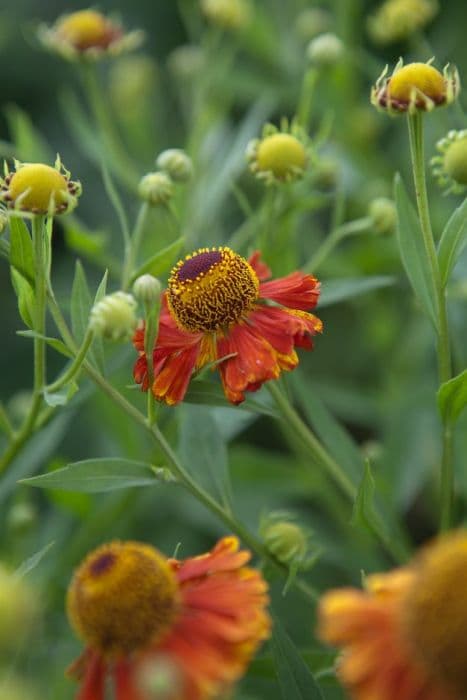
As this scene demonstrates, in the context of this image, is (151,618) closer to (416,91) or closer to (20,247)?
(20,247)

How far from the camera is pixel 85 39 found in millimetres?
1505

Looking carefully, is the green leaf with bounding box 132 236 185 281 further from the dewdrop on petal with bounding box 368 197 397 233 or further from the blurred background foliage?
the dewdrop on petal with bounding box 368 197 397 233

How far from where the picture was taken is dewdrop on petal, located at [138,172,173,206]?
3.83 ft

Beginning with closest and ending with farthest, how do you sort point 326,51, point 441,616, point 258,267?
point 441,616 → point 258,267 → point 326,51

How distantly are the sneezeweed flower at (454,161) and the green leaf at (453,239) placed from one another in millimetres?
67

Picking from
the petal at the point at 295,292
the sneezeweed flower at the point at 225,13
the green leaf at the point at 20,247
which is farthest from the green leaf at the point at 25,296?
the sneezeweed flower at the point at 225,13

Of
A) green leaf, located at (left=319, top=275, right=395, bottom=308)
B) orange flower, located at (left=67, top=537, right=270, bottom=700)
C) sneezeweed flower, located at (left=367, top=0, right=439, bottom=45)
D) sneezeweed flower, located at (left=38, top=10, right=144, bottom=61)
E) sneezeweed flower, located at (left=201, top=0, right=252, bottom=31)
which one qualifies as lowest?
orange flower, located at (left=67, top=537, right=270, bottom=700)

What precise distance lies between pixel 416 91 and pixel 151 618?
52cm

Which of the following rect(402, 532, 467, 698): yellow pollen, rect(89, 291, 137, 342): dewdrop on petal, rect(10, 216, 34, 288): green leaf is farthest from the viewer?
rect(10, 216, 34, 288): green leaf

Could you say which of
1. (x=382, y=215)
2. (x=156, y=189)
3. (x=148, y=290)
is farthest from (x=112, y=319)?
(x=382, y=215)

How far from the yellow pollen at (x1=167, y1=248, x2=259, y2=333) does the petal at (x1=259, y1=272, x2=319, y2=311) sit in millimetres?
22

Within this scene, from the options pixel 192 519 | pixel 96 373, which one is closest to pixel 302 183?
pixel 96 373

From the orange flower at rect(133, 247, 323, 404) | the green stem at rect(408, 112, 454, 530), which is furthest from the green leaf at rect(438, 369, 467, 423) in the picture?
the orange flower at rect(133, 247, 323, 404)

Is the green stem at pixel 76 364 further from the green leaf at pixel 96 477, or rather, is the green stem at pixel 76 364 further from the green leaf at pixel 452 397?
the green leaf at pixel 452 397
